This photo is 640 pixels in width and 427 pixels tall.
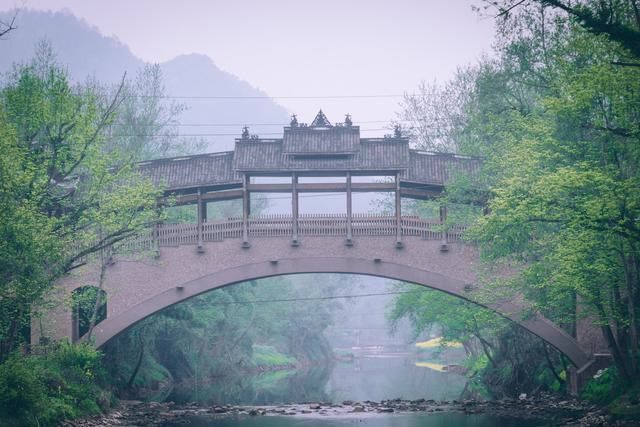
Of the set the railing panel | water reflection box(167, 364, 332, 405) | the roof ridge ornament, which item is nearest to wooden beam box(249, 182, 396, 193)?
the railing panel

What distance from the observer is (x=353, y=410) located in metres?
31.8

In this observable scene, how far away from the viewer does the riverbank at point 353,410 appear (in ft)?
88.5

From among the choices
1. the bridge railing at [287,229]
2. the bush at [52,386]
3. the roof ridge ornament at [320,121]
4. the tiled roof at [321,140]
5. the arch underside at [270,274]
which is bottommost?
the bush at [52,386]

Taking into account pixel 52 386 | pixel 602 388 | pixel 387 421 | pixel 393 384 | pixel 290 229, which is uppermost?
pixel 290 229

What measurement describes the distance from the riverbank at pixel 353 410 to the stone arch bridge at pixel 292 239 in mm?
4207

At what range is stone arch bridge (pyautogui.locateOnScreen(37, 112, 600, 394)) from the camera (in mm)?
33312

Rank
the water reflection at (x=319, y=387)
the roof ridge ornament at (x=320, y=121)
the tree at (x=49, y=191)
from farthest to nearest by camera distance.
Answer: the water reflection at (x=319, y=387)
the roof ridge ornament at (x=320, y=121)
the tree at (x=49, y=191)

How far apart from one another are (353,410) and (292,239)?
700 cm

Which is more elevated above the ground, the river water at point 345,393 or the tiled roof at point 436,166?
the tiled roof at point 436,166

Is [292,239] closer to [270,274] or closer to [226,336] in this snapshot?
[270,274]

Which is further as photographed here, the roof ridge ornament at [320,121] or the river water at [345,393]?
the roof ridge ornament at [320,121]

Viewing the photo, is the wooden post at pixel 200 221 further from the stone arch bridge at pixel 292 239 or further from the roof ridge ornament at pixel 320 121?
the roof ridge ornament at pixel 320 121

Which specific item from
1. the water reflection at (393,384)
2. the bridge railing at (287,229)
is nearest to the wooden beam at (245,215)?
the bridge railing at (287,229)

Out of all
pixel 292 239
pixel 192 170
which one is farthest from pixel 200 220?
pixel 292 239
